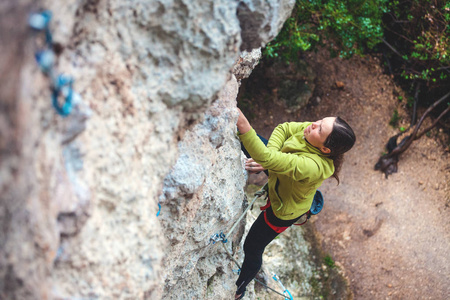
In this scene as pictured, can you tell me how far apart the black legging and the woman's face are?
0.65 m

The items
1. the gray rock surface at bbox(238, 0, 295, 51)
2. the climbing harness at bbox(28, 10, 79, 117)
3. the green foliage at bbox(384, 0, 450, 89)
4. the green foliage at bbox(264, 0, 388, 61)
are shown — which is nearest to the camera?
the climbing harness at bbox(28, 10, 79, 117)

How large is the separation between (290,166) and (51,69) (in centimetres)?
145

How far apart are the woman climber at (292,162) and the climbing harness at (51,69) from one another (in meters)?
1.13

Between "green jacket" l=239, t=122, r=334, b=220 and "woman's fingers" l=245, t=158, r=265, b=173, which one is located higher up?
"green jacket" l=239, t=122, r=334, b=220

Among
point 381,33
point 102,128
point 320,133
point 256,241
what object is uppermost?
point 102,128

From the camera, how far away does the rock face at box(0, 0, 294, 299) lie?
2.56ft

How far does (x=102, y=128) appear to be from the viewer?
102 cm

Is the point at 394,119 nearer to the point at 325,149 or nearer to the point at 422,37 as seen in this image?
the point at 422,37

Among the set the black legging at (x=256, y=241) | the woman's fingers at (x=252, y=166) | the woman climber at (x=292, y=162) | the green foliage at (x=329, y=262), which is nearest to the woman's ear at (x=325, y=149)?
the woman climber at (x=292, y=162)

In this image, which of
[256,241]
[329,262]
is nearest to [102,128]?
[256,241]

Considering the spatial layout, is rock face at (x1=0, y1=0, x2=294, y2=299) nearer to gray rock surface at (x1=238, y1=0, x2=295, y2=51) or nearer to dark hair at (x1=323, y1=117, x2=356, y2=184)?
gray rock surface at (x1=238, y1=0, x2=295, y2=51)

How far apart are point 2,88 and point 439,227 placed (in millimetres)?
5573

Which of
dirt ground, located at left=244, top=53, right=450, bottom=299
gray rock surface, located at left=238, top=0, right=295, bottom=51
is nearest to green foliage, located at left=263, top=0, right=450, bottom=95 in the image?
dirt ground, located at left=244, top=53, right=450, bottom=299

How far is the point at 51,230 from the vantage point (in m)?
0.89
